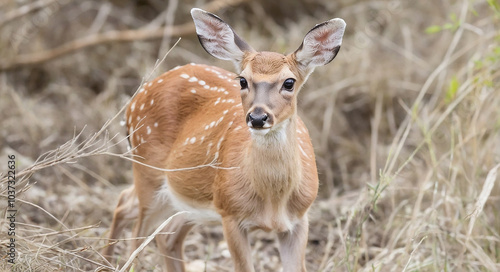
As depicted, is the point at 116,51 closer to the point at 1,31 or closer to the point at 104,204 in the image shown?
the point at 1,31

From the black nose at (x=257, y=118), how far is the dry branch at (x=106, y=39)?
491 cm

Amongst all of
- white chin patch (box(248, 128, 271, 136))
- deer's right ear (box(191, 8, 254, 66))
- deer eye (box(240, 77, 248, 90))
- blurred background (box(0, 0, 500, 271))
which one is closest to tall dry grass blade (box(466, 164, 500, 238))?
blurred background (box(0, 0, 500, 271))

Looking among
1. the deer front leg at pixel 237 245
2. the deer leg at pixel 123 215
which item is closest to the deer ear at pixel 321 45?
the deer front leg at pixel 237 245

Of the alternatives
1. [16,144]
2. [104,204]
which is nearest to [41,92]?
[16,144]

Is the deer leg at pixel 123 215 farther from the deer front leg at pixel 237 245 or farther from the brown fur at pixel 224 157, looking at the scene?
the deer front leg at pixel 237 245

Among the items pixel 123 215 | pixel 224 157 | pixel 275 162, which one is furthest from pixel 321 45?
pixel 123 215

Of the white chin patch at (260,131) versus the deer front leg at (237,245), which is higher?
the white chin patch at (260,131)

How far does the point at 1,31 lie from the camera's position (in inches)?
360

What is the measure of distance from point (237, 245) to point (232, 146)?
0.62m

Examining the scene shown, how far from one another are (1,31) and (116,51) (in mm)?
1412

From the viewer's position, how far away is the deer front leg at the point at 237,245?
15.7 feet

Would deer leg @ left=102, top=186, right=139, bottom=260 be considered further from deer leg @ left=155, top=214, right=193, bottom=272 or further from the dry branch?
the dry branch

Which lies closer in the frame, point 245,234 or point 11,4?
point 245,234

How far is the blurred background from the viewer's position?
5.59 meters
